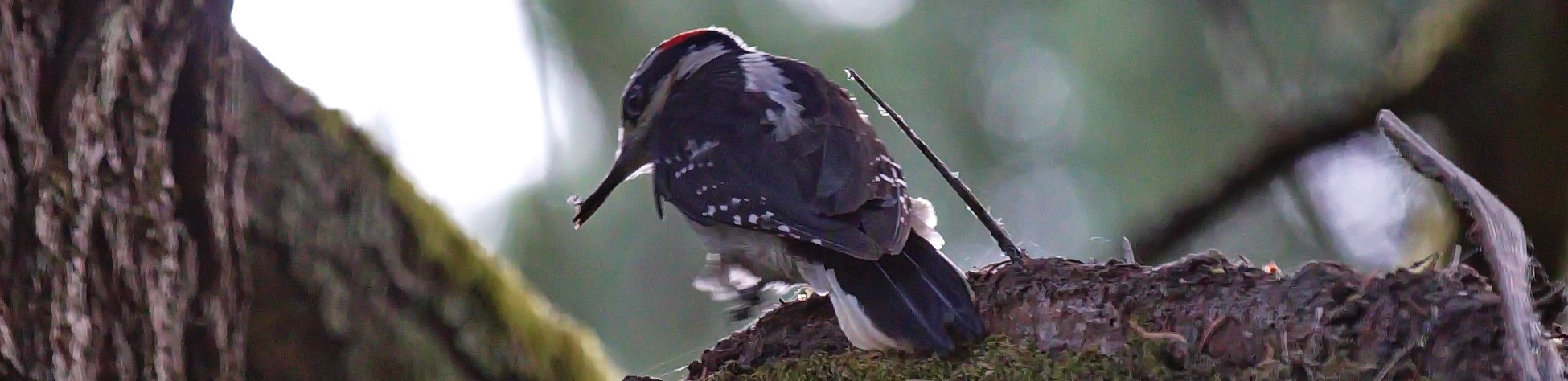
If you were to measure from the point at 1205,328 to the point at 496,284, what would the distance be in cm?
124

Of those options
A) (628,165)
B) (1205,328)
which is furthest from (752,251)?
(1205,328)

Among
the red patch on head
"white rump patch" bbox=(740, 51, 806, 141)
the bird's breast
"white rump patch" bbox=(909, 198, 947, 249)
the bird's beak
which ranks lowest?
the bird's breast

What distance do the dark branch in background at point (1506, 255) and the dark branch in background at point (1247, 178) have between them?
150cm

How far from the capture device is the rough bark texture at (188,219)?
1.66 m

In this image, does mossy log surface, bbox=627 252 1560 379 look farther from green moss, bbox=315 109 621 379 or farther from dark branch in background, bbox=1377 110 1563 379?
green moss, bbox=315 109 621 379

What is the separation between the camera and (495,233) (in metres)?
3.90

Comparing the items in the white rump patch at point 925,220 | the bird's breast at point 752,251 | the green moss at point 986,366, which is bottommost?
the green moss at point 986,366

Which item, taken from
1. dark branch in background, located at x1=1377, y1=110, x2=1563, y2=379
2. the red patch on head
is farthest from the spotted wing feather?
dark branch in background, located at x1=1377, y1=110, x2=1563, y2=379

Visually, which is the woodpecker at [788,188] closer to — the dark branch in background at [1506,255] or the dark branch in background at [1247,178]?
the dark branch in background at [1506,255]

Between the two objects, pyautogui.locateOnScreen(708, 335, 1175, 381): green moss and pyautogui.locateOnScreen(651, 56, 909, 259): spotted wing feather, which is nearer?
pyautogui.locateOnScreen(708, 335, 1175, 381): green moss

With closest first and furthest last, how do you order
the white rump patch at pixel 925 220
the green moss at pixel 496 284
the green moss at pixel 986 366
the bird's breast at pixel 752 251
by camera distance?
the green moss at pixel 986 366
the green moss at pixel 496 284
the bird's breast at pixel 752 251
the white rump patch at pixel 925 220

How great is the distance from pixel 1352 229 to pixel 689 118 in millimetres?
1600

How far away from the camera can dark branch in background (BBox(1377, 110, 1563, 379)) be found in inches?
60.1

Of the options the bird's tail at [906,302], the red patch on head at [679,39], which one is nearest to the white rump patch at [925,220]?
the bird's tail at [906,302]
